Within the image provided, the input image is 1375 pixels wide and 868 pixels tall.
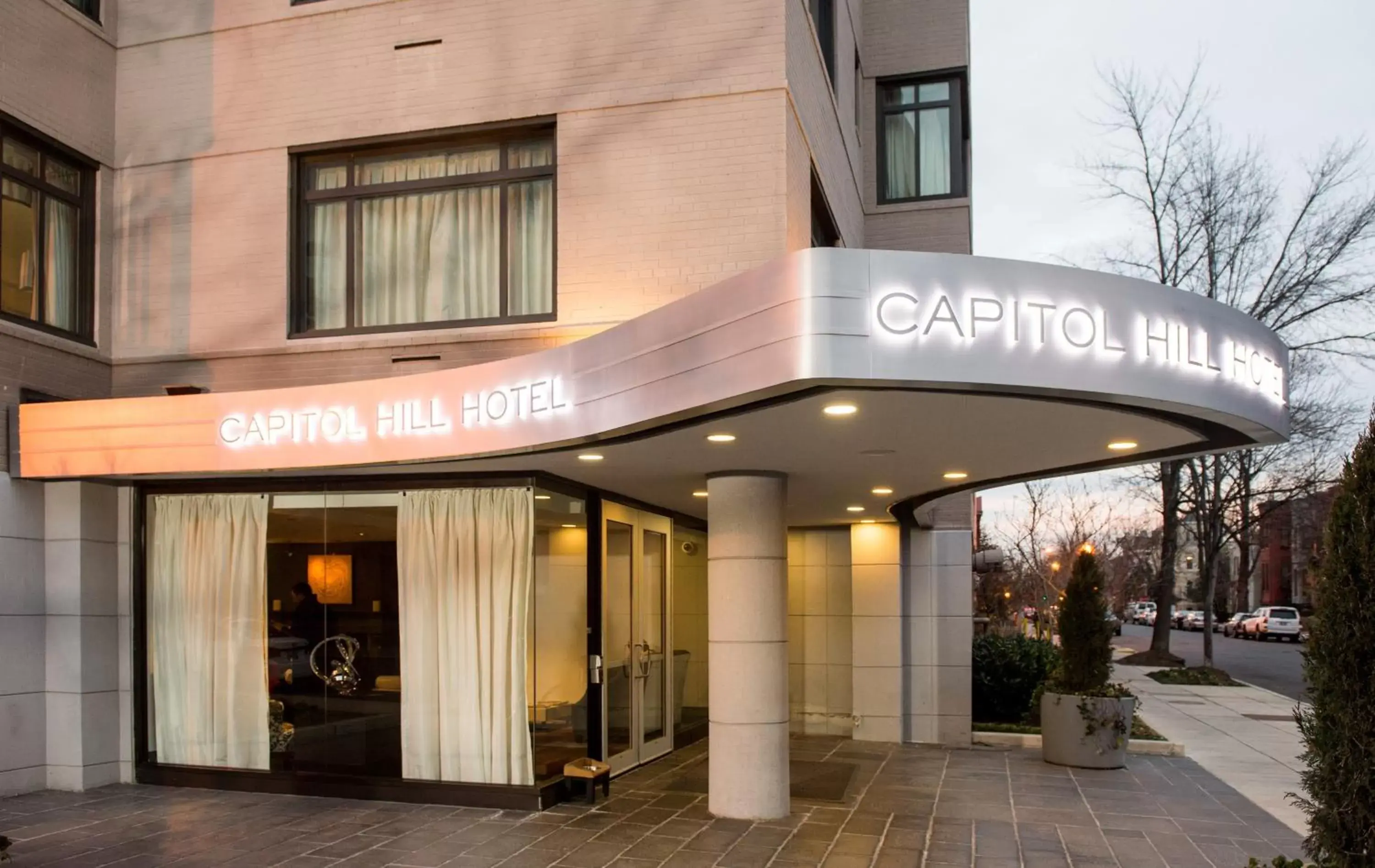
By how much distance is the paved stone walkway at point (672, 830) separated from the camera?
8555 mm

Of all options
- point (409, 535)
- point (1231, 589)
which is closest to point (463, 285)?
point (409, 535)

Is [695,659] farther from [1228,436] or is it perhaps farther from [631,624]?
[1228,436]

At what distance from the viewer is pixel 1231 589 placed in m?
73.2

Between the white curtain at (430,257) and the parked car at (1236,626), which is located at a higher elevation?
the white curtain at (430,257)

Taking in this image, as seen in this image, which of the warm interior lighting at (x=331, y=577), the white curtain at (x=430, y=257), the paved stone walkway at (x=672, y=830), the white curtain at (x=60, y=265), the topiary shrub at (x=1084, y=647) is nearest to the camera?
the paved stone walkway at (x=672, y=830)

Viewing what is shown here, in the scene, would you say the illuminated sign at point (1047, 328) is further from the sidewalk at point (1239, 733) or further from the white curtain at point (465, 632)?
the white curtain at point (465, 632)

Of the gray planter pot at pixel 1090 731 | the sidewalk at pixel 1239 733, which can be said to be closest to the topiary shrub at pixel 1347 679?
the sidewalk at pixel 1239 733

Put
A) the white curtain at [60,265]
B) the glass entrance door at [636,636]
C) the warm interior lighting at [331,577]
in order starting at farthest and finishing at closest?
1. the glass entrance door at [636,636]
2. the white curtain at [60,265]
3. the warm interior lighting at [331,577]

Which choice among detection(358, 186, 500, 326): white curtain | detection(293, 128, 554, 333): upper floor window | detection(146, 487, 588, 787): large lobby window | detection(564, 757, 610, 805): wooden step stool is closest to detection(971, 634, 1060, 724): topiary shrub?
detection(564, 757, 610, 805): wooden step stool

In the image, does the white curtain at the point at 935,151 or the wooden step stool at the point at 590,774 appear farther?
the white curtain at the point at 935,151

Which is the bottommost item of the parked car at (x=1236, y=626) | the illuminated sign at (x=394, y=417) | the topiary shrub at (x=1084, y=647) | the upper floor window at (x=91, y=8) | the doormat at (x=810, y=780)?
the parked car at (x=1236, y=626)

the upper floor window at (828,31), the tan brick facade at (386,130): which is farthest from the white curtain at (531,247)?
the upper floor window at (828,31)

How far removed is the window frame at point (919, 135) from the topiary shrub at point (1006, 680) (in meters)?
6.70

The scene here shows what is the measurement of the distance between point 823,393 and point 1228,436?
336 centimetres
